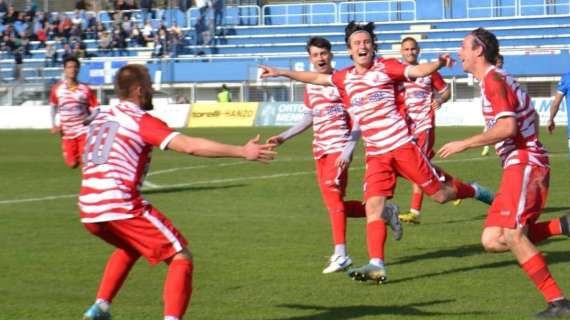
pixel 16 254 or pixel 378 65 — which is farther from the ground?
pixel 378 65

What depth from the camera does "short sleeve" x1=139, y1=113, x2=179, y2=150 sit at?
24.2ft

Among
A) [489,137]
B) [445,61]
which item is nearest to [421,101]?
[445,61]

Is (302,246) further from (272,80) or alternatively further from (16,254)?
(272,80)

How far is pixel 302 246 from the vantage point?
12906mm

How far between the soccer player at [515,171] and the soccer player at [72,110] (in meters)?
12.5

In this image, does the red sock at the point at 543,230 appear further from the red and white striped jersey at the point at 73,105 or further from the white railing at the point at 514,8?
the white railing at the point at 514,8

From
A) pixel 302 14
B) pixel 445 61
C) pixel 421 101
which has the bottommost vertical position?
pixel 421 101

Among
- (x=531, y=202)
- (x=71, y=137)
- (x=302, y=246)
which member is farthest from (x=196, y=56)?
(x=531, y=202)

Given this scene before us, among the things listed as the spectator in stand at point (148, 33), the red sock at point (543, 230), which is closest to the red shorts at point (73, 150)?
the red sock at point (543, 230)

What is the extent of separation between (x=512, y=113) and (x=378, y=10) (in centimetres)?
4585

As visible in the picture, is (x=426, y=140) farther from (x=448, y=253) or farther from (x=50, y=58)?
(x=50, y=58)

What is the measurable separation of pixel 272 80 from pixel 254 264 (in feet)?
116

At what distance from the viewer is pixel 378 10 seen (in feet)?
175

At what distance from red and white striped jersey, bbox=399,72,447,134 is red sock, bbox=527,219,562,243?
5.79 meters
